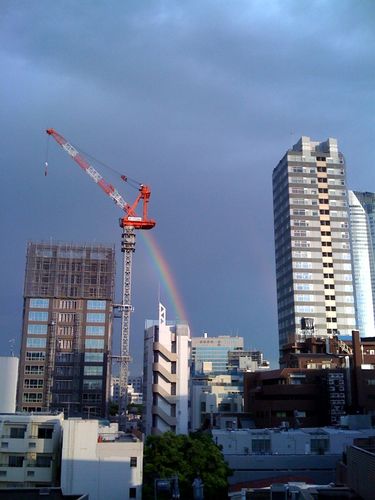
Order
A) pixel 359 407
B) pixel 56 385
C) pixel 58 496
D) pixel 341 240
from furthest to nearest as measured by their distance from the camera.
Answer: pixel 341 240, pixel 56 385, pixel 359 407, pixel 58 496

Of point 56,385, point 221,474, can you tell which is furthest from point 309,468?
point 56,385

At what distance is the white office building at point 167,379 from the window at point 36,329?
41252 mm

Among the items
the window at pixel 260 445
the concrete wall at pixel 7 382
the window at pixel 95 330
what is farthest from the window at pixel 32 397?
the window at pixel 260 445

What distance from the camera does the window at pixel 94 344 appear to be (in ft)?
317

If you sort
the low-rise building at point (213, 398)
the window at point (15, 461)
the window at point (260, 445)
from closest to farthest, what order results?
the window at point (15, 461) → the window at point (260, 445) → the low-rise building at point (213, 398)

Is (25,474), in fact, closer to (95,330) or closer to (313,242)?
(95,330)

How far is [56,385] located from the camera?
93.2 m

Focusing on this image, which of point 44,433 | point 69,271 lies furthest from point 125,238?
point 44,433

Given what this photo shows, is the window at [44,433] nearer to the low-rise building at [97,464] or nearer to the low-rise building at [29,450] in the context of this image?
the low-rise building at [29,450]

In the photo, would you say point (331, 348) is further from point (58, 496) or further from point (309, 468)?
point (58, 496)

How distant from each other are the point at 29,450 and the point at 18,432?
139 centimetres

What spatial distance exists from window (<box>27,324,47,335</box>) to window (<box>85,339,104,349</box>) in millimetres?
7486

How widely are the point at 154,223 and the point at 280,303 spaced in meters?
28.4

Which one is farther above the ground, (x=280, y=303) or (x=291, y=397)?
(x=280, y=303)
